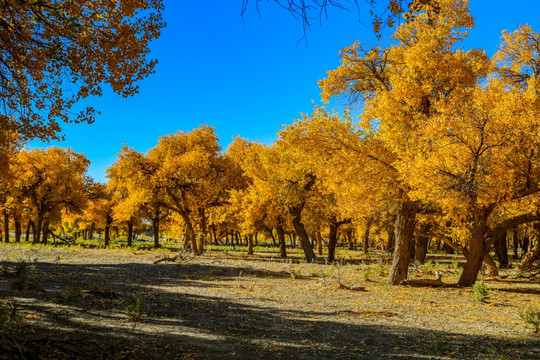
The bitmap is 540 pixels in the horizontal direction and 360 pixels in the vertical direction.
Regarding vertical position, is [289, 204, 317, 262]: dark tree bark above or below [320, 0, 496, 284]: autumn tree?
below

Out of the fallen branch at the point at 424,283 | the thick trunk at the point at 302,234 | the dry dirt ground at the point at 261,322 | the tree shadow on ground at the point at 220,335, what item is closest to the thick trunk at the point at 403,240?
the fallen branch at the point at 424,283

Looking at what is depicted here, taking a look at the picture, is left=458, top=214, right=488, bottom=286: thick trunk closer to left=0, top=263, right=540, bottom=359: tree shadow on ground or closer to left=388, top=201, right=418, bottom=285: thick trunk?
left=388, top=201, right=418, bottom=285: thick trunk

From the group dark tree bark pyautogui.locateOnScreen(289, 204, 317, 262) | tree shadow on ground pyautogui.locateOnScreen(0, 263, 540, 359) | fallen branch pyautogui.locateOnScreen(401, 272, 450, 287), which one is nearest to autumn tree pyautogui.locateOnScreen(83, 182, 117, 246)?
dark tree bark pyautogui.locateOnScreen(289, 204, 317, 262)

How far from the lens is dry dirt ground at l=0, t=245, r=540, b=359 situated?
567 centimetres

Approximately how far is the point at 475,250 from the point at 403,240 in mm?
2627

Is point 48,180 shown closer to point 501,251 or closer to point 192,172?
point 192,172

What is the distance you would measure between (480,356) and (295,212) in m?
20.6

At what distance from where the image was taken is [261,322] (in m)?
8.37

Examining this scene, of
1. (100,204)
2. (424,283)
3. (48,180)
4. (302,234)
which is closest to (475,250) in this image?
(424,283)

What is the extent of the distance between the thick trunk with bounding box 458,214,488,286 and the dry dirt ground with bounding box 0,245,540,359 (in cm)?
86

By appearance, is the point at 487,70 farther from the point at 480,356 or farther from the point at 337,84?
the point at 480,356

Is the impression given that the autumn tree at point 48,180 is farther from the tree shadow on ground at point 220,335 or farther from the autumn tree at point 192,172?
the tree shadow on ground at point 220,335

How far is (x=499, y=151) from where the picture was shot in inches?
429

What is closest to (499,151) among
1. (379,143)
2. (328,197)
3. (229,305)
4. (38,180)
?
(379,143)
